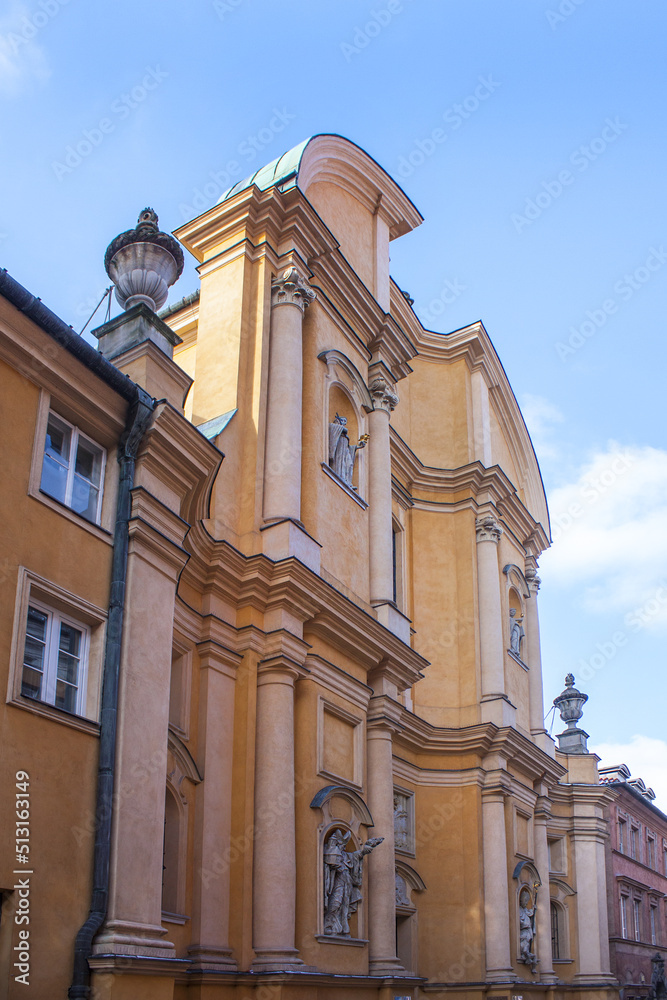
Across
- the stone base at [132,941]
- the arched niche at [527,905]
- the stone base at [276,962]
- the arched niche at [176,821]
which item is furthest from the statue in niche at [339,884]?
the arched niche at [527,905]

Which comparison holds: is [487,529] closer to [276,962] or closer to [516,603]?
[516,603]

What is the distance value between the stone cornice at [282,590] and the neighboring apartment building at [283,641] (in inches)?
1.8

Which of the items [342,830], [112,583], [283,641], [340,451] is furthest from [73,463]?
[340,451]

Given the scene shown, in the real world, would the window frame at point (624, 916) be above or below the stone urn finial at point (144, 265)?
below

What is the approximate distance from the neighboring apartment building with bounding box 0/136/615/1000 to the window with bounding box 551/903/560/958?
71mm

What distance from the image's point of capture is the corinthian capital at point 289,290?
17.0 meters

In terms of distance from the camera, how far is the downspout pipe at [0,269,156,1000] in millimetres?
9578

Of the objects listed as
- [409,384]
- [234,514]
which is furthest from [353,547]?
[409,384]

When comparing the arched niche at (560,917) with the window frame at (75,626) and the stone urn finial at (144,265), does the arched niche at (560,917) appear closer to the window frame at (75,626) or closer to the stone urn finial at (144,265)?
the stone urn finial at (144,265)

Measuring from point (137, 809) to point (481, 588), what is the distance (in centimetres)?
1436

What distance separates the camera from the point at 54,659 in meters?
10.1

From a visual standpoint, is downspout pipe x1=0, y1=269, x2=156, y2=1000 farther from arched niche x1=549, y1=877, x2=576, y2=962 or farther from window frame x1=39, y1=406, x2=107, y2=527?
arched niche x1=549, y1=877, x2=576, y2=962

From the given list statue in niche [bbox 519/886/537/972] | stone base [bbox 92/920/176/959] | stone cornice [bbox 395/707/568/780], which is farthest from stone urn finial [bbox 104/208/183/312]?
statue in niche [bbox 519/886/537/972]

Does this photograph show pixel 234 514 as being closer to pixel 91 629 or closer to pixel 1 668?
pixel 91 629
